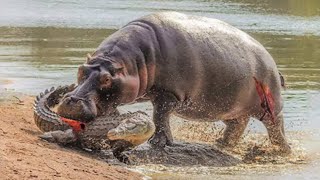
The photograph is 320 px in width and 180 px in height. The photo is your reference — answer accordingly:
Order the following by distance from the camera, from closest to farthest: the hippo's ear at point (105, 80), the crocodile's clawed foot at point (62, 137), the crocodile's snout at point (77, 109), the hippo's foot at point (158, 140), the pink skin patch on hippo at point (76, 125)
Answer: the crocodile's snout at point (77, 109), the hippo's ear at point (105, 80), the pink skin patch on hippo at point (76, 125), the crocodile's clawed foot at point (62, 137), the hippo's foot at point (158, 140)

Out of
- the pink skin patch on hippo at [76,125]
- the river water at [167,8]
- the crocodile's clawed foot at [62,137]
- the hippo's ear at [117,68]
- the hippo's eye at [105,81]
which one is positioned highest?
the hippo's ear at [117,68]

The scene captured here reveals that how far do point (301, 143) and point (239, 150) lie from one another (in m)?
0.89

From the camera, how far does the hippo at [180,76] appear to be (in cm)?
750

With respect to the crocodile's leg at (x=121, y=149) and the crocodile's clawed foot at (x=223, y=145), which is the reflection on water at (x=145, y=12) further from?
the crocodile's leg at (x=121, y=149)

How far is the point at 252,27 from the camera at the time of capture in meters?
27.3

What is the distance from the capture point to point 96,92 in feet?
24.2

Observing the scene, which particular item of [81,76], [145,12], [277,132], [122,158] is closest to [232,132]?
[277,132]

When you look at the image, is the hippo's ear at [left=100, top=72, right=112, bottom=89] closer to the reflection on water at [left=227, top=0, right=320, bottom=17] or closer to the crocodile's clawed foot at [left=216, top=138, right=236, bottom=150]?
the crocodile's clawed foot at [left=216, top=138, right=236, bottom=150]

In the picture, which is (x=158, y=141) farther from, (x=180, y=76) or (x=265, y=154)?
(x=265, y=154)

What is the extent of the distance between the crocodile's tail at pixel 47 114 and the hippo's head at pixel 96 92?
2.02ft

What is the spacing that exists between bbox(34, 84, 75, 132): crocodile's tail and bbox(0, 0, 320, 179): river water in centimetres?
125

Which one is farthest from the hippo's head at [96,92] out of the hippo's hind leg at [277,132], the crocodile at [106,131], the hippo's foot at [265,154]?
the hippo's hind leg at [277,132]

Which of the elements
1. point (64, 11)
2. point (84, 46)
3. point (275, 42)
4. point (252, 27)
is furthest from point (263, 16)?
point (84, 46)

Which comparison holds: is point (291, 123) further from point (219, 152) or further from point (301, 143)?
point (219, 152)
